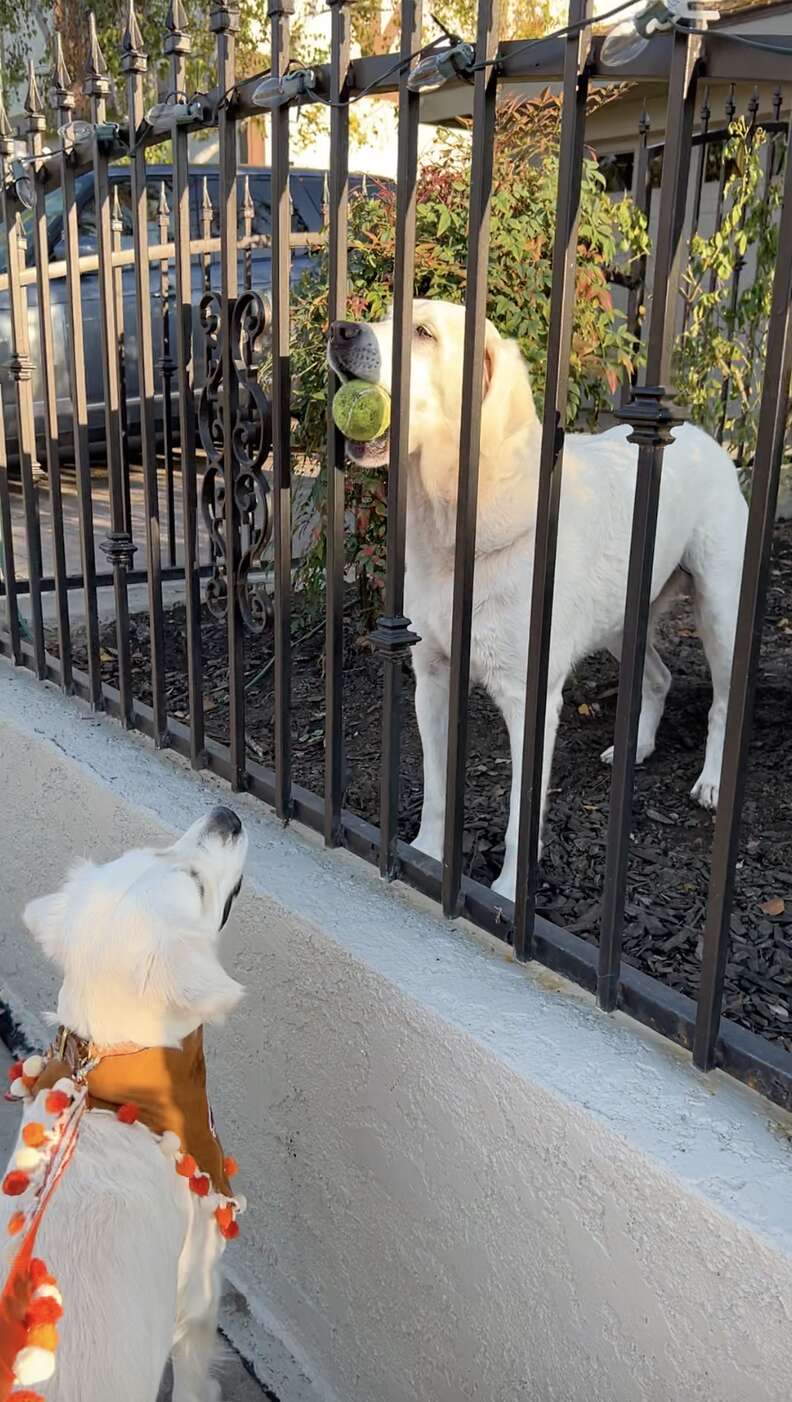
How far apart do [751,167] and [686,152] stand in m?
3.97

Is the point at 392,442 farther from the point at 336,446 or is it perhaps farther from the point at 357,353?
the point at 357,353

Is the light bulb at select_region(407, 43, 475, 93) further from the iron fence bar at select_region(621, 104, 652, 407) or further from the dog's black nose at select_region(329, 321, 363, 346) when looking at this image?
the iron fence bar at select_region(621, 104, 652, 407)

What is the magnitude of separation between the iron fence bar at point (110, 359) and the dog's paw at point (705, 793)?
1769mm

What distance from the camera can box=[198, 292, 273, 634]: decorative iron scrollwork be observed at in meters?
2.71

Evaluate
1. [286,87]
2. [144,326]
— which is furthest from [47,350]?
[286,87]

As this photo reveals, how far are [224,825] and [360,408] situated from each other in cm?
96

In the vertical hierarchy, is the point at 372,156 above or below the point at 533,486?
above

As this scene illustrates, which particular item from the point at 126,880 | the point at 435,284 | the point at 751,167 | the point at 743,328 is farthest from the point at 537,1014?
the point at 743,328

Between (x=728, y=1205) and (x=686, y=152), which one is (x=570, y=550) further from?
(x=728, y=1205)

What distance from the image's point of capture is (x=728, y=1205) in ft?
5.19

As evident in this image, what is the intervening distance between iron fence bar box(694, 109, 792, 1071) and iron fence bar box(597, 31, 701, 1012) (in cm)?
17

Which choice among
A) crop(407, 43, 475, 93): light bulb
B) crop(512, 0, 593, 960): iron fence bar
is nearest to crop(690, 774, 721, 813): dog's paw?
crop(512, 0, 593, 960): iron fence bar

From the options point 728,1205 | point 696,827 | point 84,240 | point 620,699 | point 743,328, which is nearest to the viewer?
point 728,1205

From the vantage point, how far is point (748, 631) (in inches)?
67.1
